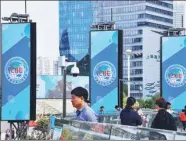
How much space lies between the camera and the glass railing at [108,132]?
6945mm

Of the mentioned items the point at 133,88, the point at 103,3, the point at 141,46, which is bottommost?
the point at 133,88

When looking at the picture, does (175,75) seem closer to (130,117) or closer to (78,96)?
(130,117)

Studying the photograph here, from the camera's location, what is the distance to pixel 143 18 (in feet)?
389

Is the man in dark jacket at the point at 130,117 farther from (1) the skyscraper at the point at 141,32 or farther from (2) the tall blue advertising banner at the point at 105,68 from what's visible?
(1) the skyscraper at the point at 141,32

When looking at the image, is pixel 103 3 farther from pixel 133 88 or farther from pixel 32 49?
pixel 32 49

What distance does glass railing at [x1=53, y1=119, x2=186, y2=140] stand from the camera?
22.8ft

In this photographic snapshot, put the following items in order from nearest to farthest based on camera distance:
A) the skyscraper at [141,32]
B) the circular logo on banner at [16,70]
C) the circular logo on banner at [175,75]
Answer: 1. the circular logo on banner at [16,70]
2. the circular logo on banner at [175,75]
3. the skyscraper at [141,32]

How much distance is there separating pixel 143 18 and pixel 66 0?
25117mm

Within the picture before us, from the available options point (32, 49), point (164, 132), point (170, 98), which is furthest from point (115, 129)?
point (170, 98)

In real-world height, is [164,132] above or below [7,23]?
below

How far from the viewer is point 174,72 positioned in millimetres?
21438

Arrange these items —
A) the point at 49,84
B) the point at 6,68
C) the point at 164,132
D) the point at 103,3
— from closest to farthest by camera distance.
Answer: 1. the point at 164,132
2. the point at 6,68
3. the point at 49,84
4. the point at 103,3

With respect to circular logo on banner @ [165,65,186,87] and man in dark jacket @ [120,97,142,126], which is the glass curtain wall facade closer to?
circular logo on banner @ [165,65,186,87]

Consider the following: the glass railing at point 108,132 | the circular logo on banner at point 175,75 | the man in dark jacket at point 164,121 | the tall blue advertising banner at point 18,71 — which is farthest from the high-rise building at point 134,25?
the man in dark jacket at point 164,121
